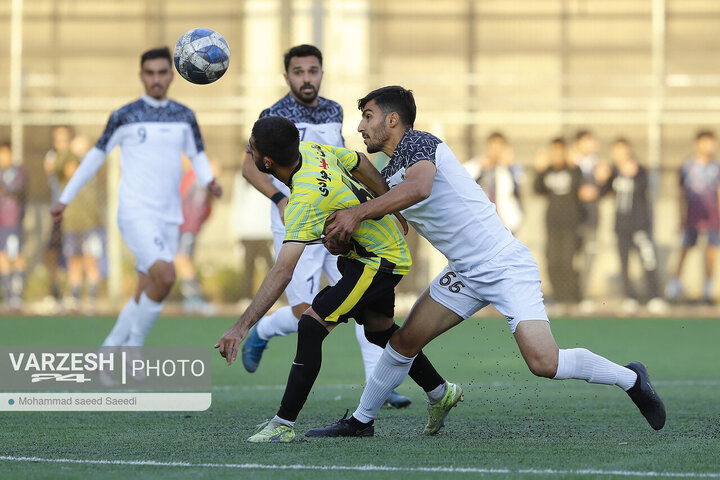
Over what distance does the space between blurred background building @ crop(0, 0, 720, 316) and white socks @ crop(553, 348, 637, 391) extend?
13.3 m

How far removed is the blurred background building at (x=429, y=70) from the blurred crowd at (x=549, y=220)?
95 cm

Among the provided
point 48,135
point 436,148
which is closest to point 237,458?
point 436,148

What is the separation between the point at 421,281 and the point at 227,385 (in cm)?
946

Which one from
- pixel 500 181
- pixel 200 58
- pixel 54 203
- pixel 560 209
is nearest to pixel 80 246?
pixel 54 203

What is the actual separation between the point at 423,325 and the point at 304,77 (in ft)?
8.44

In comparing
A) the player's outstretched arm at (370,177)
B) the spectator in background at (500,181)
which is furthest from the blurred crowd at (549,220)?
the player's outstretched arm at (370,177)

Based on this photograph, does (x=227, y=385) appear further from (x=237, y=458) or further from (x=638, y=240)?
(x=638, y=240)

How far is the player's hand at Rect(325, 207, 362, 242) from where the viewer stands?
5945 mm

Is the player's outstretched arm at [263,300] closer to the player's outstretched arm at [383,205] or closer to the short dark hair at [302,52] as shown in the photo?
the player's outstretched arm at [383,205]

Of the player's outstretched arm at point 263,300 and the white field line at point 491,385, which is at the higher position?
the player's outstretched arm at point 263,300

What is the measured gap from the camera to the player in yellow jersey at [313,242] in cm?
604

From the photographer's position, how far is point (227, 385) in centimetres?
942

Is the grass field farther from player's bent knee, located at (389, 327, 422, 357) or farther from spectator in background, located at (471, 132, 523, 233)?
spectator in background, located at (471, 132, 523, 233)

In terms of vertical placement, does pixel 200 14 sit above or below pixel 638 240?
above
